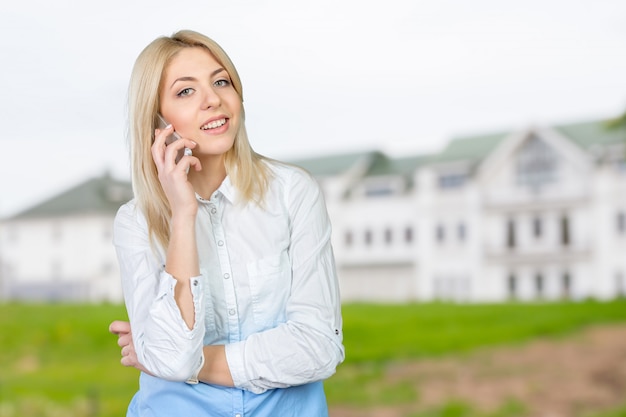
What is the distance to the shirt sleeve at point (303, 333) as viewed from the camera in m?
1.25

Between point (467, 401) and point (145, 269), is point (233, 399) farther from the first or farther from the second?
point (467, 401)

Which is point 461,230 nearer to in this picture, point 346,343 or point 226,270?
point 346,343

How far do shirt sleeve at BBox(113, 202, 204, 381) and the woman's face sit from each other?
16 centimetres

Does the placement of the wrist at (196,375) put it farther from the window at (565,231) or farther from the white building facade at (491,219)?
the window at (565,231)

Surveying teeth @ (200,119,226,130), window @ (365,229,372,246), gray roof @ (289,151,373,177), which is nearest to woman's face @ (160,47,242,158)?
teeth @ (200,119,226,130)

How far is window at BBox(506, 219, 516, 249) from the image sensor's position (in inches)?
745

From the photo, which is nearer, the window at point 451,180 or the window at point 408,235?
the window at point 451,180

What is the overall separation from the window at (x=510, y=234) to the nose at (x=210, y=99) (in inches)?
716

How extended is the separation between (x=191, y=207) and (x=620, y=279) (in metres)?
17.7

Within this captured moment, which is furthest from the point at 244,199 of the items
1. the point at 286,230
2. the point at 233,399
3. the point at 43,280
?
the point at 43,280

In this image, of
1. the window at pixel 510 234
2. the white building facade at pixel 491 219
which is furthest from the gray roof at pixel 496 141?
the window at pixel 510 234

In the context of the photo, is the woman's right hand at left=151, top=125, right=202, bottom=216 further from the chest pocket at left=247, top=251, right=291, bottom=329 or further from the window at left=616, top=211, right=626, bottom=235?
the window at left=616, top=211, right=626, bottom=235

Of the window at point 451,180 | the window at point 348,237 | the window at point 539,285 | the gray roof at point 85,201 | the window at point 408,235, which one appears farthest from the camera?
the gray roof at point 85,201

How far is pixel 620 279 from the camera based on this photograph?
691 inches
